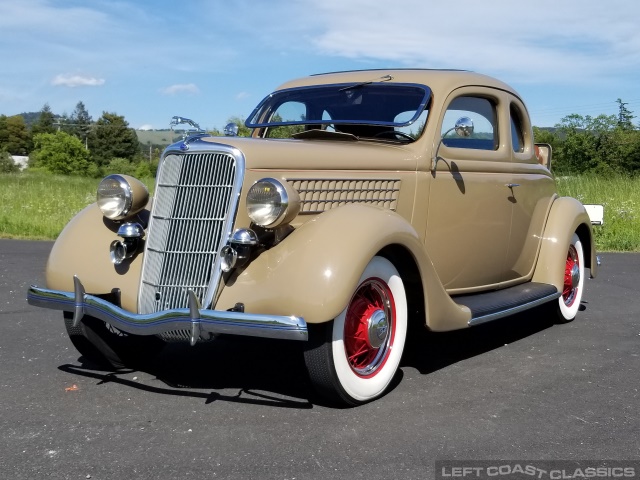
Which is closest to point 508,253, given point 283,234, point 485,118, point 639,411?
point 485,118

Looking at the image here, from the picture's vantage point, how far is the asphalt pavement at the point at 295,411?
3.19 m

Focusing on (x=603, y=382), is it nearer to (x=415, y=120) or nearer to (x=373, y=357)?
(x=373, y=357)

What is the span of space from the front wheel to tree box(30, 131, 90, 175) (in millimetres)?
88453

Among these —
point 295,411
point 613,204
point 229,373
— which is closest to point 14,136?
point 613,204

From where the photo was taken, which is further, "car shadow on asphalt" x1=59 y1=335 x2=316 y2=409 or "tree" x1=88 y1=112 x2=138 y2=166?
"tree" x1=88 y1=112 x2=138 y2=166

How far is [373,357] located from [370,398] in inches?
9.4

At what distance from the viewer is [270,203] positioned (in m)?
3.85

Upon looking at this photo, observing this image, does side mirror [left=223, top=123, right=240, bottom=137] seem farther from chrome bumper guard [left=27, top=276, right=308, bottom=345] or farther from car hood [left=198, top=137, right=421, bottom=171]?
chrome bumper guard [left=27, top=276, right=308, bottom=345]

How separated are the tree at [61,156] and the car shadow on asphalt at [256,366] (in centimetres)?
8716

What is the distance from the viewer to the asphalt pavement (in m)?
3.19

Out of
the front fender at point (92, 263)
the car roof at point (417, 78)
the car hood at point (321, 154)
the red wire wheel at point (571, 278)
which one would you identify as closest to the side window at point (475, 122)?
the car roof at point (417, 78)

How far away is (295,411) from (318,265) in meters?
0.78

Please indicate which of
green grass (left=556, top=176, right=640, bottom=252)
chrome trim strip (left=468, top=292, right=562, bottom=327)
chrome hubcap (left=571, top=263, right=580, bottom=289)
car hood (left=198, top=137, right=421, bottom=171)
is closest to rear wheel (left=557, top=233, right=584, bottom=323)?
chrome hubcap (left=571, top=263, right=580, bottom=289)

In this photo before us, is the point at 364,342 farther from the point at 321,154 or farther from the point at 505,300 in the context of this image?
the point at 505,300
